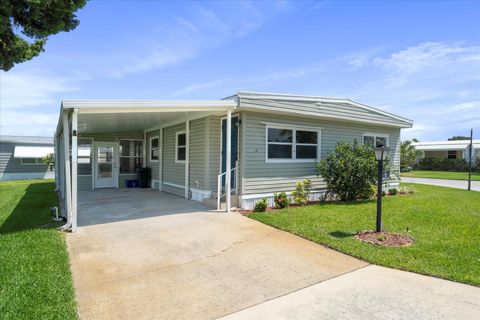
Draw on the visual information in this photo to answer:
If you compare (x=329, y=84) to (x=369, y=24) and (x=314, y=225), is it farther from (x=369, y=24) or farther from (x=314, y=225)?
(x=314, y=225)

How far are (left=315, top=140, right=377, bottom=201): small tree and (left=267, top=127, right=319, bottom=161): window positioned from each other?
63 cm

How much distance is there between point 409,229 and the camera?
6.40 metres

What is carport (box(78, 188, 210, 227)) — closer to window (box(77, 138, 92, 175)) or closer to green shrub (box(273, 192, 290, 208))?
green shrub (box(273, 192, 290, 208))

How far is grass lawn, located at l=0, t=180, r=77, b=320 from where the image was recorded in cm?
307

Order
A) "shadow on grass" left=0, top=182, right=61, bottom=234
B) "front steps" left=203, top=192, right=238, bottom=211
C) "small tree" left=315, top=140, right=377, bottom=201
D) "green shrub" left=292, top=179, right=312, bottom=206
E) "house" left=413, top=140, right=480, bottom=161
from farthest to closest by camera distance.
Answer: "house" left=413, top=140, right=480, bottom=161 < "small tree" left=315, top=140, right=377, bottom=201 < "green shrub" left=292, top=179, right=312, bottom=206 < "front steps" left=203, top=192, right=238, bottom=211 < "shadow on grass" left=0, top=182, right=61, bottom=234

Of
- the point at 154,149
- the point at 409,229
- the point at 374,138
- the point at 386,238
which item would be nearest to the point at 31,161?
the point at 154,149

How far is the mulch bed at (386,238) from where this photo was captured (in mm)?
5391

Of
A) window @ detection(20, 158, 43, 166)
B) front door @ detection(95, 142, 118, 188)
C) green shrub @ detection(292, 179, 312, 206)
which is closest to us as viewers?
green shrub @ detection(292, 179, 312, 206)

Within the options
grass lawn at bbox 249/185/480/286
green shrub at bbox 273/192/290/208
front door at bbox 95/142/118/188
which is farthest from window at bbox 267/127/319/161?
front door at bbox 95/142/118/188

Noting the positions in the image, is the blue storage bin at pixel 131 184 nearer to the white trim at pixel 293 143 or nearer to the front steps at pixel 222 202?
the front steps at pixel 222 202

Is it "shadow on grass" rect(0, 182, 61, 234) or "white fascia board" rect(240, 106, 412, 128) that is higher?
"white fascia board" rect(240, 106, 412, 128)

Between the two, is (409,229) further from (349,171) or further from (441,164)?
(441,164)

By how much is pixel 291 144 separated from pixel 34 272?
25.0 feet

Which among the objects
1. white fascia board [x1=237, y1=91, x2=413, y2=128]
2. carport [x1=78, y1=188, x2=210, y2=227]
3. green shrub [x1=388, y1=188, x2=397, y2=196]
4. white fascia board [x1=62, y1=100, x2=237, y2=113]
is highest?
white fascia board [x1=237, y1=91, x2=413, y2=128]
